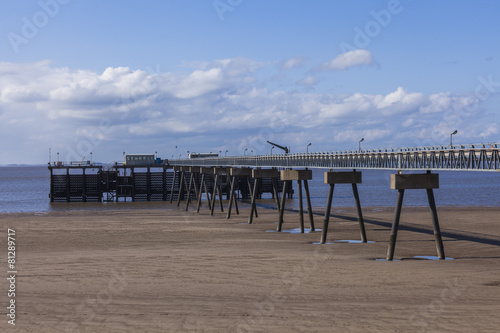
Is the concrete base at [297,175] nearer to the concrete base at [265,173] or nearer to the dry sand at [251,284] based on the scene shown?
the dry sand at [251,284]

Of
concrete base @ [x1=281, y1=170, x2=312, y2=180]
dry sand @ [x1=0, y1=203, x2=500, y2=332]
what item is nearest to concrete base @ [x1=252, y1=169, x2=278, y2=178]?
concrete base @ [x1=281, y1=170, x2=312, y2=180]

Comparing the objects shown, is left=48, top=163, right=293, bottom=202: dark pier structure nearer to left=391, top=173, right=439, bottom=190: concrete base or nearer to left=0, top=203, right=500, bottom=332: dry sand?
left=0, top=203, right=500, bottom=332: dry sand

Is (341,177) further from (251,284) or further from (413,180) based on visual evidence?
(251,284)

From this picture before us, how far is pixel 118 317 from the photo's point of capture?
588 inches

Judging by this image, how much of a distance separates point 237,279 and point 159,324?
546cm

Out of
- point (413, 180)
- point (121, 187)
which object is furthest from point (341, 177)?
point (121, 187)

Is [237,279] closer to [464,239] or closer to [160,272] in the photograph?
[160,272]

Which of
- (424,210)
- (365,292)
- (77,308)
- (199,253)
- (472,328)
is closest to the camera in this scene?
(472,328)

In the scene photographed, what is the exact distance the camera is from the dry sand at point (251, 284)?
14406 mm

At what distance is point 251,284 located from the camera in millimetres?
18594

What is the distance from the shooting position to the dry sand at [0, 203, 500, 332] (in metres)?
14.4

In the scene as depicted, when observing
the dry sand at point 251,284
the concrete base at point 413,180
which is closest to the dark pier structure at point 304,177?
the concrete base at point 413,180

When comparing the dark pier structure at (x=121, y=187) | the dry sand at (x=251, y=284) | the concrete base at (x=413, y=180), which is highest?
the concrete base at (x=413, y=180)

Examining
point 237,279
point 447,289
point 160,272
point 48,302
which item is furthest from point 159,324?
point 447,289
